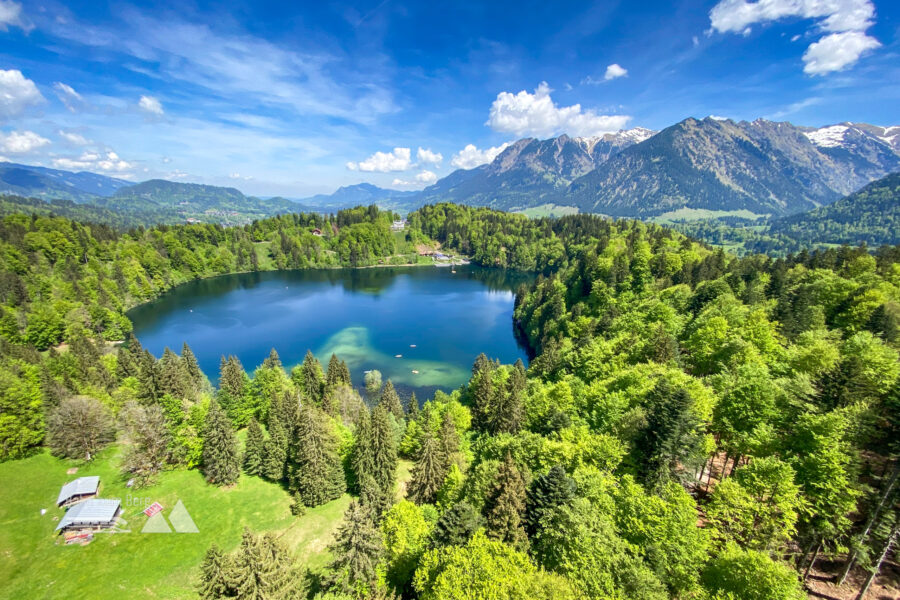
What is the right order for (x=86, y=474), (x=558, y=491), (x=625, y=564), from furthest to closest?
(x=86, y=474) → (x=558, y=491) → (x=625, y=564)

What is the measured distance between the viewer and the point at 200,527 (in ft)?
→ 111

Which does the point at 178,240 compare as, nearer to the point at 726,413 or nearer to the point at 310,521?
the point at 310,521

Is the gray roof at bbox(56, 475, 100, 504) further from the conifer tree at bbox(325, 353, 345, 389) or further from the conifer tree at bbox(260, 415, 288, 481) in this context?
the conifer tree at bbox(325, 353, 345, 389)

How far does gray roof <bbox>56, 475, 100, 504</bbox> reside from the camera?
3529 cm

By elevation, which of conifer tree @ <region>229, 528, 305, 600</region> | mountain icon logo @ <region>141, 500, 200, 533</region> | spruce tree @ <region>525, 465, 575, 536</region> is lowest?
mountain icon logo @ <region>141, 500, 200, 533</region>


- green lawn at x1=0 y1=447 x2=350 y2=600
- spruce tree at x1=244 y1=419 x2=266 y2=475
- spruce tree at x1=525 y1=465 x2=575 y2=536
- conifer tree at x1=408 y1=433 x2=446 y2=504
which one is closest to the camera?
spruce tree at x1=525 y1=465 x2=575 y2=536

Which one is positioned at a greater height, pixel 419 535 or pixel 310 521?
pixel 419 535

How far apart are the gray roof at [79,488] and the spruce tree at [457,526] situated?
38.1 m

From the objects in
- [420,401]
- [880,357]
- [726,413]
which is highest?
[880,357]

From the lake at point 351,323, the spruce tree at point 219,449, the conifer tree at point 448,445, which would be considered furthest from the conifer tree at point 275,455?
the lake at point 351,323

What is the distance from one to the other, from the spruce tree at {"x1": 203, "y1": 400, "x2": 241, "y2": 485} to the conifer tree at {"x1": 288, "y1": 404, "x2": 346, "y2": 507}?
19.6 ft

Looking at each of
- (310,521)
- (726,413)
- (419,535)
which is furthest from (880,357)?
(310,521)

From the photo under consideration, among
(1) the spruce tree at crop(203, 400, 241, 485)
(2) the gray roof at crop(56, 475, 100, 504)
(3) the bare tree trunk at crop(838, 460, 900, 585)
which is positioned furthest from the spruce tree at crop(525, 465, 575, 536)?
(2) the gray roof at crop(56, 475, 100, 504)

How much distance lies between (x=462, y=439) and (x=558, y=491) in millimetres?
24214
